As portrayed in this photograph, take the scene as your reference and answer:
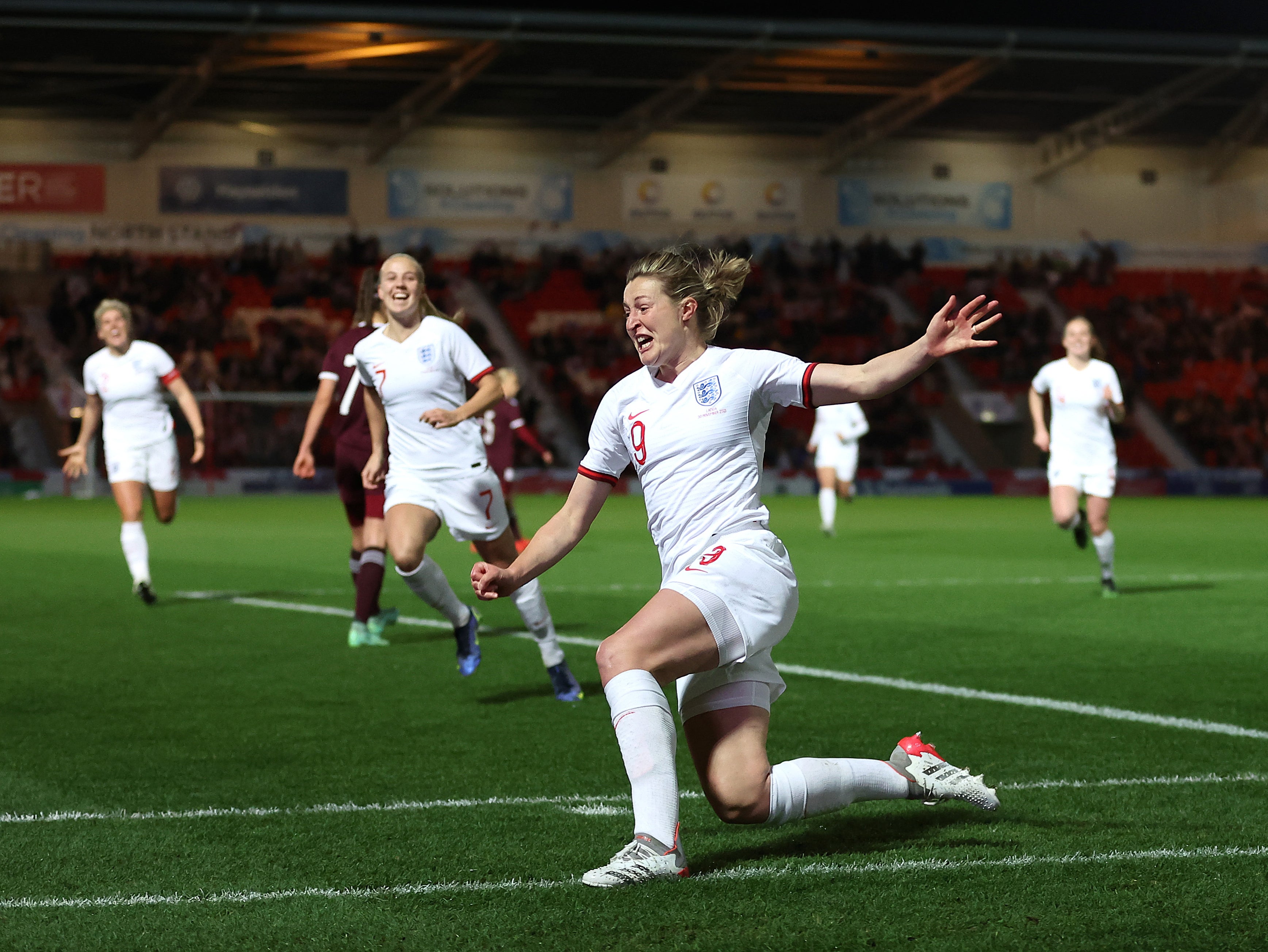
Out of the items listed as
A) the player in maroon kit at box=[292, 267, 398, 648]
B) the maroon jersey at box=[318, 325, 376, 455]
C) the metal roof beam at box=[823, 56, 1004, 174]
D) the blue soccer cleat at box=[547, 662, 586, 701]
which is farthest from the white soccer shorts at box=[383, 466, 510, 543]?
the metal roof beam at box=[823, 56, 1004, 174]

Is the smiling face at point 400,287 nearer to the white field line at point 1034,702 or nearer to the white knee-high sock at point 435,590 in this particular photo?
the white knee-high sock at point 435,590

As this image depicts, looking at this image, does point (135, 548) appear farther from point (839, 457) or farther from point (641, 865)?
point (839, 457)

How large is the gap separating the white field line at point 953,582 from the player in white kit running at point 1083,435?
723mm

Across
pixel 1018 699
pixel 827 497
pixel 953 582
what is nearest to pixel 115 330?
pixel 953 582

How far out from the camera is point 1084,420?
46.3 feet

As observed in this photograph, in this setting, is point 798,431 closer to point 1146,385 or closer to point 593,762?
point 1146,385

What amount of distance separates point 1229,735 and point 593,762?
9.11ft

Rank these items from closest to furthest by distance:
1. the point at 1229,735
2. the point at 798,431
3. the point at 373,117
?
the point at 1229,735, the point at 798,431, the point at 373,117

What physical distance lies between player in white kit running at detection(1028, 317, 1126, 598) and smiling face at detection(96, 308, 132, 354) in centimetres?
751

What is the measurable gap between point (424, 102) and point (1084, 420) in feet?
84.9

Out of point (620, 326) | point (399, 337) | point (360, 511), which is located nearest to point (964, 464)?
point (620, 326)

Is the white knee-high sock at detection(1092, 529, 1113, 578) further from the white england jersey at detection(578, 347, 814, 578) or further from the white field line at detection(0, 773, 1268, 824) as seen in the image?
the white england jersey at detection(578, 347, 814, 578)

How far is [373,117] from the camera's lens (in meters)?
38.3

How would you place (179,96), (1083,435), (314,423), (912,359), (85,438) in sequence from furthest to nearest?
(179,96), (1083,435), (85,438), (314,423), (912,359)
